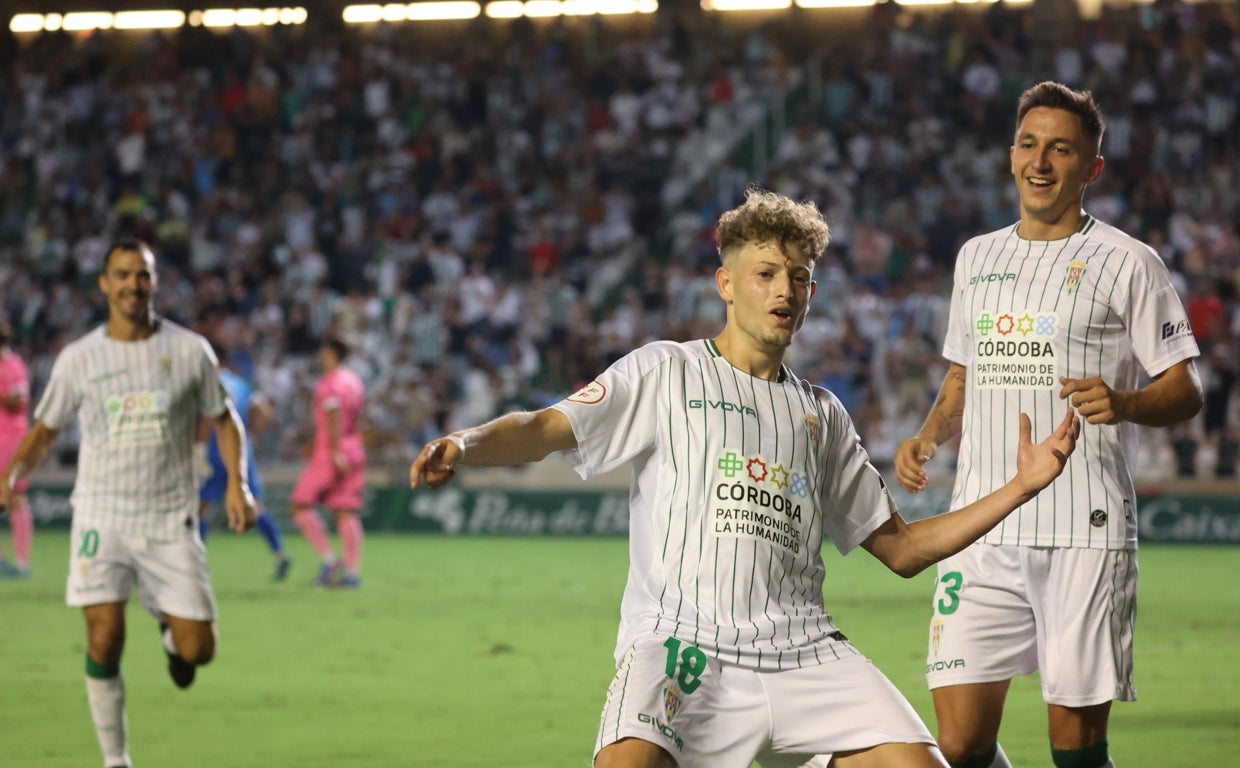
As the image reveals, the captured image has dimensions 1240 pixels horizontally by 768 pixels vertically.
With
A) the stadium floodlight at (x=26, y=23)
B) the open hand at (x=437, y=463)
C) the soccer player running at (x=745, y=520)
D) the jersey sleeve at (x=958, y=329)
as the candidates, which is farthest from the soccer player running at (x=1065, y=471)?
the stadium floodlight at (x=26, y=23)

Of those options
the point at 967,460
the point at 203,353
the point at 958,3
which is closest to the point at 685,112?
the point at 958,3

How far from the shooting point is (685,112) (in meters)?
25.6

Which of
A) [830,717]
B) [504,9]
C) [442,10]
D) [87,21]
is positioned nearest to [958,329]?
[830,717]

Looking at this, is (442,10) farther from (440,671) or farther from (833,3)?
(440,671)

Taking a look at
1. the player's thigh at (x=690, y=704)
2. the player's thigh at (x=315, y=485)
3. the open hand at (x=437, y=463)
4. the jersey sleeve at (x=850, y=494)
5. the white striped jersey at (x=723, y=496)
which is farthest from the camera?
the player's thigh at (x=315, y=485)

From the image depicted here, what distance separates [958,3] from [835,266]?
606 centimetres

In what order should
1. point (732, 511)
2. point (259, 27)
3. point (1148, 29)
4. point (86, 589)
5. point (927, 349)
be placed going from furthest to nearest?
point (259, 27)
point (1148, 29)
point (927, 349)
point (86, 589)
point (732, 511)

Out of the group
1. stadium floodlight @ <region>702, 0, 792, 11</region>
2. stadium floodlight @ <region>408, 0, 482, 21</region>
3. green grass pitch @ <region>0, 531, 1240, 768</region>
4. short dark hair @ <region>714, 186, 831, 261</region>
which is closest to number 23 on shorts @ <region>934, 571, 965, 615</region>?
short dark hair @ <region>714, 186, 831, 261</region>

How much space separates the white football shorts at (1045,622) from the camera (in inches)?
207

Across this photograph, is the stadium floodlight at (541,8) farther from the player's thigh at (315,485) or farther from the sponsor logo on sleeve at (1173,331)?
the sponsor logo on sleeve at (1173,331)

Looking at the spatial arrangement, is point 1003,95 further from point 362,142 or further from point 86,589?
point 86,589

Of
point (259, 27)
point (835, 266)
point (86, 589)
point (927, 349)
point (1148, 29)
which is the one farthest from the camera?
point (259, 27)

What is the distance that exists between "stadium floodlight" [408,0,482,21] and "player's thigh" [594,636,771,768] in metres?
25.6

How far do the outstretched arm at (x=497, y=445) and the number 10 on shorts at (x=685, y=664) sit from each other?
0.61 metres
